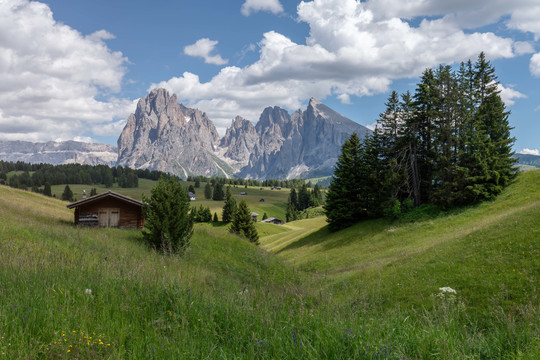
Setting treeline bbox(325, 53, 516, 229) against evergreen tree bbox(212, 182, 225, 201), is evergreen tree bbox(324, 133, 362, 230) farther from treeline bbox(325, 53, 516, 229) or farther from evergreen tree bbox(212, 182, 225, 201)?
evergreen tree bbox(212, 182, 225, 201)

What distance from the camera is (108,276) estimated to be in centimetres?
620

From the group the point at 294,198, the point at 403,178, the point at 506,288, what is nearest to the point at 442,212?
the point at 403,178

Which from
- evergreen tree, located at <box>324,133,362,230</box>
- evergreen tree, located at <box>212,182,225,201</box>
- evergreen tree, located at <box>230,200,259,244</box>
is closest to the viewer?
evergreen tree, located at <box>324,133,362,230</box>

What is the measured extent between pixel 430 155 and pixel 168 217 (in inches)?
1264

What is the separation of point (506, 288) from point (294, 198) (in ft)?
495

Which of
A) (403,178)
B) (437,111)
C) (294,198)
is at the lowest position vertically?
(294,198)

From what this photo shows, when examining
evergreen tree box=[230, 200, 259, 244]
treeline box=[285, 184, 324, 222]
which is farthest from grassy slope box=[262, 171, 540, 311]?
treeline box=[285, 184, 324, 222]

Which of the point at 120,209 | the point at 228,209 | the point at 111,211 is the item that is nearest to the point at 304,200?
the point at 228,209

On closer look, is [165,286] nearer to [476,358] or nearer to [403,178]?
[476,358]

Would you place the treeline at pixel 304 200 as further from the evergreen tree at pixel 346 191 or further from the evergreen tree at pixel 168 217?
the evergreen tree at pixel 168 217

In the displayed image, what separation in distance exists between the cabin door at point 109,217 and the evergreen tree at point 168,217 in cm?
1306

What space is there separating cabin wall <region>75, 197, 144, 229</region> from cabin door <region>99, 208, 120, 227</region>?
32 cm

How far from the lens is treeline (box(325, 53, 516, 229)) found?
3312 cm

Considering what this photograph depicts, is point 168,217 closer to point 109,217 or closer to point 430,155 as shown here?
point 109,217
